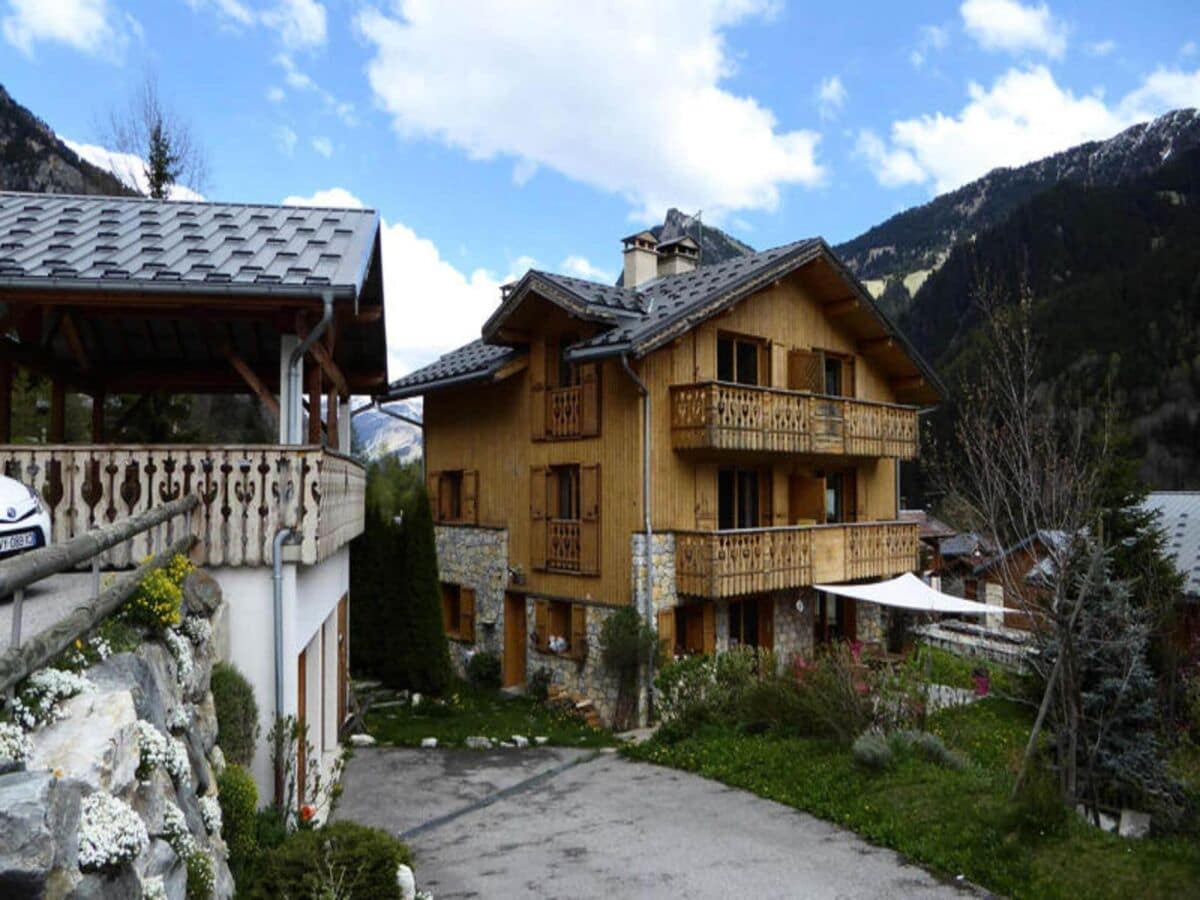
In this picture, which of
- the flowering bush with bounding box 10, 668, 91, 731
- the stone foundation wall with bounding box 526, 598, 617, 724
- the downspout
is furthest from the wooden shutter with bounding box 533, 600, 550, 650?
the flowering bush with bounding box 10, 668, 91, 731

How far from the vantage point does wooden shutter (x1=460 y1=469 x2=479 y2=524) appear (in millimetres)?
20562

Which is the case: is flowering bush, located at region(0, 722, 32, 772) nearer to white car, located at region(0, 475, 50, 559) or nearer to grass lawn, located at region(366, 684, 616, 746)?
white car, located at region(0, 475, 50, 559)

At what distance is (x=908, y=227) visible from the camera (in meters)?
159

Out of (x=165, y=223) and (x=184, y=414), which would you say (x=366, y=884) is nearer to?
(x=165, y=223)

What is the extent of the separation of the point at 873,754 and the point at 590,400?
29.4 feet

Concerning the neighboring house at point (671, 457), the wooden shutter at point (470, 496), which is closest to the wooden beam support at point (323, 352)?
the neighboring house at point (671, 457)

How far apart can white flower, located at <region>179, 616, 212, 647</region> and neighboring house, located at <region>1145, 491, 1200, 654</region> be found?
1996 cm

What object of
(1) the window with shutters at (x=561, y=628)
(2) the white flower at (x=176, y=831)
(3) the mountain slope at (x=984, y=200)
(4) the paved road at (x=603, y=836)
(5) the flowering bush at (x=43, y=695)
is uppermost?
(3) the mountain slope at (x=984, y=200)

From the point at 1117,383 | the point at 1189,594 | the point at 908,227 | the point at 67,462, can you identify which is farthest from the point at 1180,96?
the point at 67,462

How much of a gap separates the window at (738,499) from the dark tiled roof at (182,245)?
10.3 m

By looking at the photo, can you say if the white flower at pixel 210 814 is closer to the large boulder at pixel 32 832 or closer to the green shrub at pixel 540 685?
the large boulder at pixel 32 832

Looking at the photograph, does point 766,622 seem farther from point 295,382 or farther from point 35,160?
point 35,160

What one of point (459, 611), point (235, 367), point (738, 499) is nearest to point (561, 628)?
point (459, 611)

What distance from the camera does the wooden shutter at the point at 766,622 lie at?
18.6 metres
